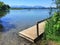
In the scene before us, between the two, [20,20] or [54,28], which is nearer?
[54,28]

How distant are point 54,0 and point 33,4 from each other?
8.25m

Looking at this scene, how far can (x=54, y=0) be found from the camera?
637 cm

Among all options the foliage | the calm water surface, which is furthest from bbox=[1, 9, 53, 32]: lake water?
the foliage

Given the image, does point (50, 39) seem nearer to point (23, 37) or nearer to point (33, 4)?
point (23, 37)

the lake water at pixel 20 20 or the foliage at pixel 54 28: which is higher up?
the foliage at pixel 54 28

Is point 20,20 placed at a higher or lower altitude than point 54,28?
lower

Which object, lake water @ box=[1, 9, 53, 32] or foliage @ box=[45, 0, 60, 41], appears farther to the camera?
lake water @ box=[1, 9, 53, 32]

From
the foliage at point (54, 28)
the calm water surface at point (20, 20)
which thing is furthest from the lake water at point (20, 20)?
the foliage at point (54, 28)

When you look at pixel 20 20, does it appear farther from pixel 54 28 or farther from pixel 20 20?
pixel 54 28

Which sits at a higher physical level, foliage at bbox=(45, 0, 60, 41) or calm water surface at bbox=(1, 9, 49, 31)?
foliage at bbox=(45, 0, 60, 41)

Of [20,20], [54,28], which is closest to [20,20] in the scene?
[20,20]

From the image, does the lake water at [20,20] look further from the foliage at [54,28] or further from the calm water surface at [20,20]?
the foliage at [54,28]

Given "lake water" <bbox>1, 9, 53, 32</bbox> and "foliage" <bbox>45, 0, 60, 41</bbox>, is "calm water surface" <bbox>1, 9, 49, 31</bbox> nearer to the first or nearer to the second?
"lake water" <bbox>1, 9, 53, 32</bbox>

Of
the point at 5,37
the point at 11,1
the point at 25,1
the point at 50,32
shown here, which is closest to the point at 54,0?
the point at 50,32
